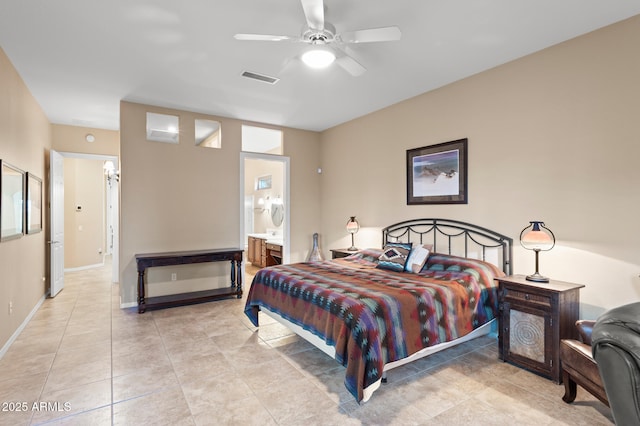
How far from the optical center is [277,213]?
8008mm

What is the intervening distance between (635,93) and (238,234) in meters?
5.16

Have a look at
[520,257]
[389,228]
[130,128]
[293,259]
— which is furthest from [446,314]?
[130,128]

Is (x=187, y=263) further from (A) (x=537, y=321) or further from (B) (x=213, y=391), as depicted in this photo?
(A) (x=537, y=321)

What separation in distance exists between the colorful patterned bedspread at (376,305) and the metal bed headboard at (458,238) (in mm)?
250

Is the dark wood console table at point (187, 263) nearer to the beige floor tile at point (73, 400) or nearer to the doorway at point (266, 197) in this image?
the doorway at point (266, 197)

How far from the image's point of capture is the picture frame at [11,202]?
3154 mm

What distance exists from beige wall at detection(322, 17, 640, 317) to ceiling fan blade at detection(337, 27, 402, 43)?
182cm

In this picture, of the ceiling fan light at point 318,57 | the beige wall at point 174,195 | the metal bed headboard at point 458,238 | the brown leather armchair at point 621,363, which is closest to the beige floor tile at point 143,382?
the beige wall at point 174,195

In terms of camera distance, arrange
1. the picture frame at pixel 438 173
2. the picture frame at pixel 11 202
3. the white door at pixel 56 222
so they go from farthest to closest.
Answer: the white door at pixel 56 222 < the picture frame at pixel 438 173 < the picture frame at pixel 11 202

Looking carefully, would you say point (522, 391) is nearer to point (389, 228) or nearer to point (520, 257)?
point (520, 257)

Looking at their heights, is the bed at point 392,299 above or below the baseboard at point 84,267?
above

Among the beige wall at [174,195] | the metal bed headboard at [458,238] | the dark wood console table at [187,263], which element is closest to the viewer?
the metal bed headboard at [458,238]

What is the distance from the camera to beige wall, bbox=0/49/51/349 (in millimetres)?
3283

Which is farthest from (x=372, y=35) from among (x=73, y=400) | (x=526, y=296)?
(x=73, y=400)
